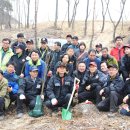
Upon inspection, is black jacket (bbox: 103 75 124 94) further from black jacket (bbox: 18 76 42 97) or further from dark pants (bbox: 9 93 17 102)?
dark pants (bbox: 9 93 17 102)

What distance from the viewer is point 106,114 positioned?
689cm

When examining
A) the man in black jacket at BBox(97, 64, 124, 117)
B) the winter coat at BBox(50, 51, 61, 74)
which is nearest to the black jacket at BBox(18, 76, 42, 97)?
the winter coat at BBox(50, 51, 61, 74)

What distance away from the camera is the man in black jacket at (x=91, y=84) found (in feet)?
24.0

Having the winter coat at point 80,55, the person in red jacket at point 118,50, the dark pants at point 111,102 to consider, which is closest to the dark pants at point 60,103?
the dark pants at point 111,102

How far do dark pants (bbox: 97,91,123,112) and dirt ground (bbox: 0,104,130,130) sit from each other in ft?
0.46

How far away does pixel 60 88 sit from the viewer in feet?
23.9

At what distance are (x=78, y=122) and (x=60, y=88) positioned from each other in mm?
1148

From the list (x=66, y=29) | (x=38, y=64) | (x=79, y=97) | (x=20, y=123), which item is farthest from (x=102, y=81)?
(x=66, y=29)

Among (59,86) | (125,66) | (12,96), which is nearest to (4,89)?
(12,96)

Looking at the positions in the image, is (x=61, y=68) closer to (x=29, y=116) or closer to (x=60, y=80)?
(x=60, y=80)

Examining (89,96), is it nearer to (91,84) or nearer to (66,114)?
(91,84)

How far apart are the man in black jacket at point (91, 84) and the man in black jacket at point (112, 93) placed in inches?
10.8

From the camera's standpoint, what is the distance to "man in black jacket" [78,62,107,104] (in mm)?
7305

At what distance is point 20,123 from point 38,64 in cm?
167
